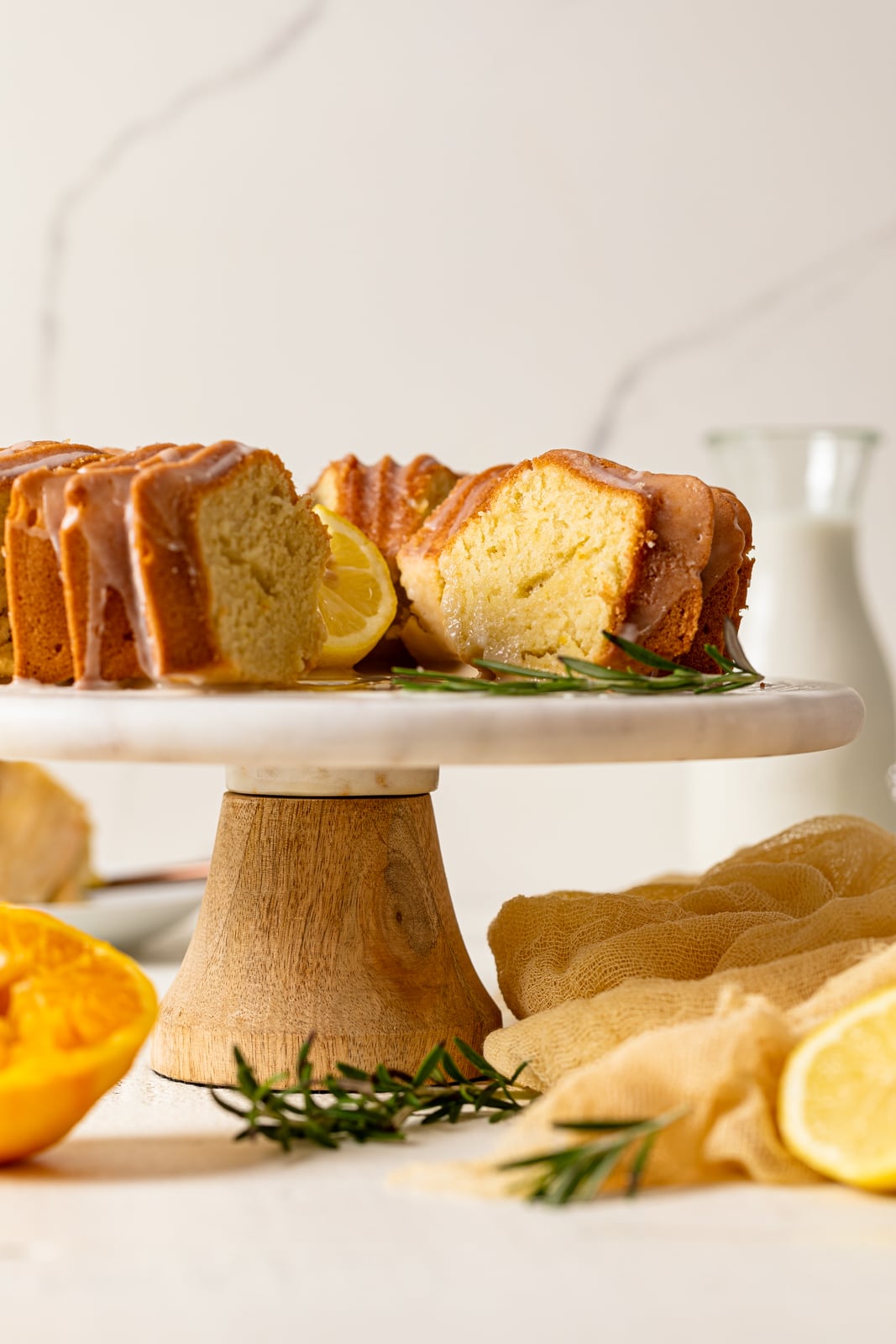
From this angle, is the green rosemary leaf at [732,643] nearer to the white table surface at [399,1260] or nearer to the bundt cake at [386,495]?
the bundt cake at [386,495]

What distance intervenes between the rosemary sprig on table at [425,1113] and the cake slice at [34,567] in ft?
1.47

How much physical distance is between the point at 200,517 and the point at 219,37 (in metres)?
2.53

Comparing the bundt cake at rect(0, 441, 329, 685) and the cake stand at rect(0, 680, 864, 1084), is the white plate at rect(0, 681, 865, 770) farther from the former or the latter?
the bundt cake at rect(0, 441, 329, 685)

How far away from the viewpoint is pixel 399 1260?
100 cm

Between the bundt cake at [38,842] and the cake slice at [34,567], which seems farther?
the bundt cake at [38,842]

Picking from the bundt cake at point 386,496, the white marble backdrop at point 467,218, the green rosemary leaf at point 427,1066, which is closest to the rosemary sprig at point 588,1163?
the green rosemary leaf at point 427,1066

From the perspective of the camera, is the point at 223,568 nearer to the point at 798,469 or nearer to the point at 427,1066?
the point at 427,1066

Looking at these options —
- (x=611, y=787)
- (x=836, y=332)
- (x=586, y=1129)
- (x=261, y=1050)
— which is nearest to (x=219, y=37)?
(x=836, y=332)

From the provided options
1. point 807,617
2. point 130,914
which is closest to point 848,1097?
point 130,914

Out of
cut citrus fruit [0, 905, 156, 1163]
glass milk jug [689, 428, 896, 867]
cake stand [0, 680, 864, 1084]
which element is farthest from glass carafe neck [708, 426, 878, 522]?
cut citrus fruit [0, 905, 156, 1163]

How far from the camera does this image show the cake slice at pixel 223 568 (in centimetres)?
132

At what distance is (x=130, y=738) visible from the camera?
3.75ft

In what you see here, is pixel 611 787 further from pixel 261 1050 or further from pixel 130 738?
pixel 130 738

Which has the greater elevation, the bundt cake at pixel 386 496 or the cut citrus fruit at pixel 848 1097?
the bundt cake at pixel 386 496
